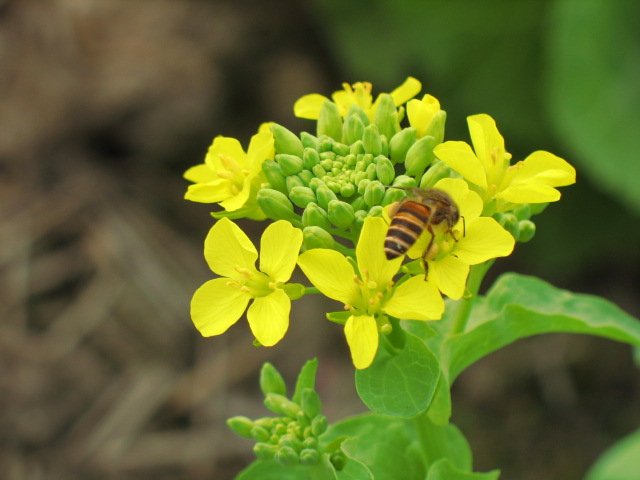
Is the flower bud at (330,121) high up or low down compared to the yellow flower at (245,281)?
up

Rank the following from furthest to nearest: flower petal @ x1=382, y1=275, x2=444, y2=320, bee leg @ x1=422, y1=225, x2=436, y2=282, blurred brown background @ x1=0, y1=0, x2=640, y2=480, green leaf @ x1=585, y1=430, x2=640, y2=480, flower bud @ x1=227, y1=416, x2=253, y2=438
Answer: blurred brown background @ x1=0, y1=0, x2=640, y2=480 < green leaf @ x1=585, y1=430, x2=640, y2=480 < flower bud @ x1=227, y1=416, x2=253, y2=438 < bee leg @ x1=422, y1=225, x2=436, y2=282 < flower petal @ x1=382, y1=275, x2=444, y2=320

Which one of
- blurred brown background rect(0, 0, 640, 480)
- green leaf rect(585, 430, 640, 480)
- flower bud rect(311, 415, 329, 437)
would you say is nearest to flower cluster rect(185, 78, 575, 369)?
flower bud rect(311, 415, 329, 437)

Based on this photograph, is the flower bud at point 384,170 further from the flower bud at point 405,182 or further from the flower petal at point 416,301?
the flower petal at point 416,301

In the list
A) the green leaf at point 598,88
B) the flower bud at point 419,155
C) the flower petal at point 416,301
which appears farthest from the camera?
the green leaf at point 598,88

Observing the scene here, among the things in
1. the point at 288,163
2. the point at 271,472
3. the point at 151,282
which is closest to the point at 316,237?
the point at 288,163

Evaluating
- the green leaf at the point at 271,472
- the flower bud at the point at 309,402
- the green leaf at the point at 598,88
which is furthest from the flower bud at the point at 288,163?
the green leaf at the point at 598,88

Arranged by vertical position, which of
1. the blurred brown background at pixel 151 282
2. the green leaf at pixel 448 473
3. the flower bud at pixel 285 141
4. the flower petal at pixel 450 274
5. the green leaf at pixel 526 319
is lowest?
the blurred brown background at pixel 151 282

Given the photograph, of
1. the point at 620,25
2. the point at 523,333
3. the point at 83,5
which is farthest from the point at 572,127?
the point at 83,5

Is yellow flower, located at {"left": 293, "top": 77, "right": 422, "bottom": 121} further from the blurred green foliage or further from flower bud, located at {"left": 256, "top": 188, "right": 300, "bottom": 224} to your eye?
the blurred green foliage
